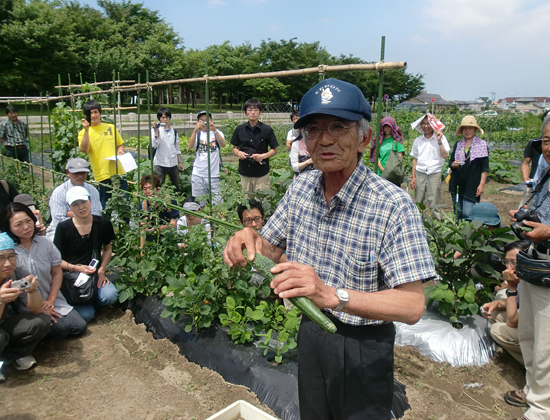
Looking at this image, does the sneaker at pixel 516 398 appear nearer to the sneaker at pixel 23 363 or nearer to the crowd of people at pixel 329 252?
the crowd of people at pixel 329 252

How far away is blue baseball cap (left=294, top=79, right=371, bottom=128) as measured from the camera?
1441mm

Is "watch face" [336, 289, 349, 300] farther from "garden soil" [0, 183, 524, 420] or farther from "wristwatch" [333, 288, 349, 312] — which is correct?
"garden soil" [0, 183, 524, 420]

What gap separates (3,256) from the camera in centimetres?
320

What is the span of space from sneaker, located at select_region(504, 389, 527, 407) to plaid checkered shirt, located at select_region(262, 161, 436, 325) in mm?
2270

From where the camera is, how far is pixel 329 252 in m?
1.63

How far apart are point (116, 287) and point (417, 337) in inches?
115

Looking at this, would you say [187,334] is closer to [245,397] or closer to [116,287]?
[245,397]

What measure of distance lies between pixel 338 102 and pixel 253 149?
Answer: 4521mm

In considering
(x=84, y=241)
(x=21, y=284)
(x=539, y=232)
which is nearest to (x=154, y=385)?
(x=21, y=284)

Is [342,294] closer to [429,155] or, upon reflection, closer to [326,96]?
[326,96]

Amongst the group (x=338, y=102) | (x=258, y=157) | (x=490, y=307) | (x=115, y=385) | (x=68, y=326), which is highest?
(x=338, y=102)

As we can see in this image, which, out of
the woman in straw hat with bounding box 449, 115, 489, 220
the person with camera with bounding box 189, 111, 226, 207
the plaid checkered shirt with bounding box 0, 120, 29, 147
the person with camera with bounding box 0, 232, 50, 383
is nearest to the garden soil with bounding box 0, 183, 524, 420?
the person with camera with bounding box 0, 232, 50, 383

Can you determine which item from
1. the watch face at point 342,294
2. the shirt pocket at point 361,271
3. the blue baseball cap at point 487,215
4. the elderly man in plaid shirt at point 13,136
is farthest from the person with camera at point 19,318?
the elderly man in plaid shirt at point 13,136

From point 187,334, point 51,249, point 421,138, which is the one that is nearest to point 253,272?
point 187,334
